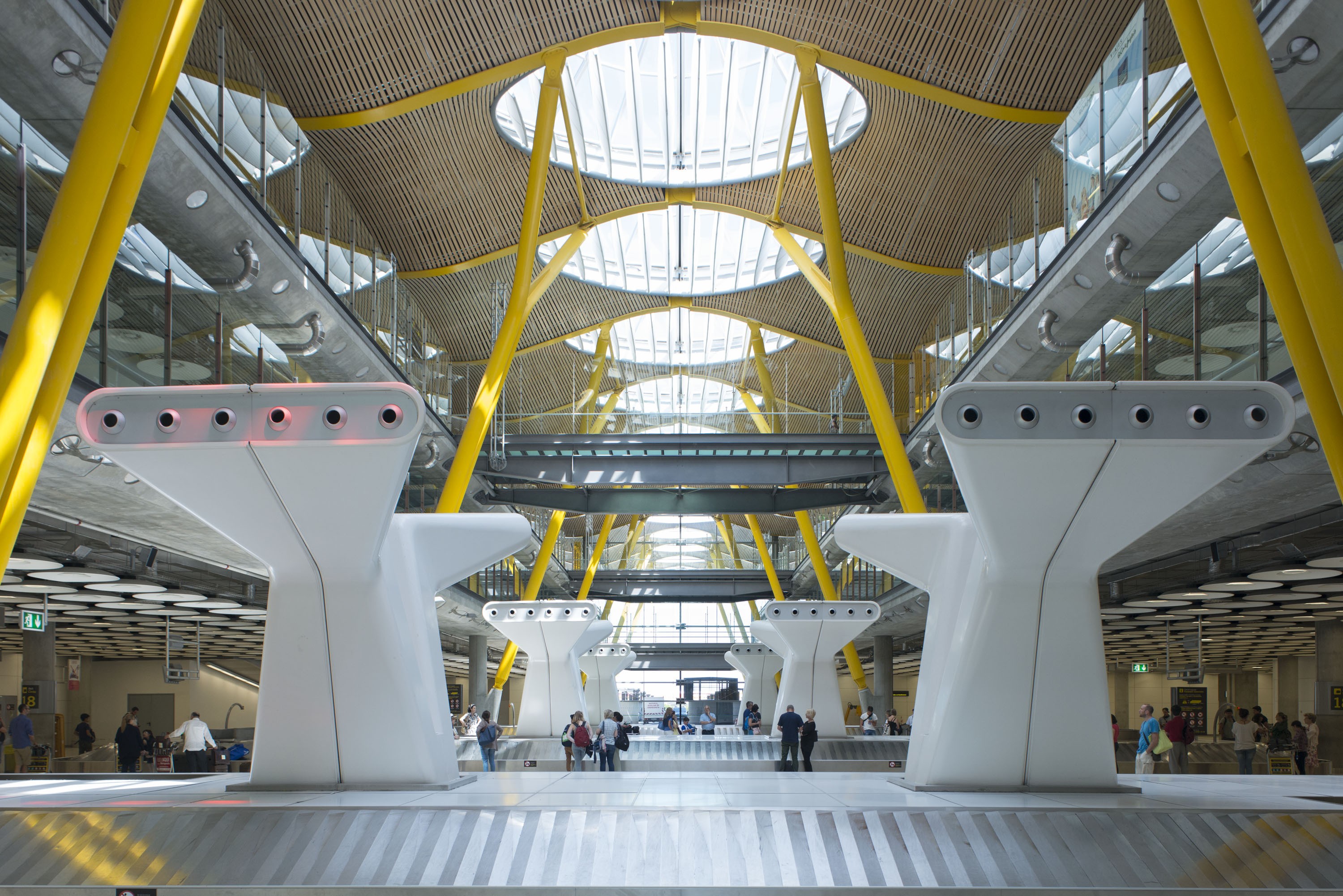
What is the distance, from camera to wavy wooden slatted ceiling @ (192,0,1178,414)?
22578 millimetres

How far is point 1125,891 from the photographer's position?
27.0 ft

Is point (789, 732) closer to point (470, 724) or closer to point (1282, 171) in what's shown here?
point (470, 724)

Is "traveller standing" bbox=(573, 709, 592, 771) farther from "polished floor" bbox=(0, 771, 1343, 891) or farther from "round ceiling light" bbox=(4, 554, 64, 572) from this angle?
"polished floor" bbox=(0, 771, 1343, 891)

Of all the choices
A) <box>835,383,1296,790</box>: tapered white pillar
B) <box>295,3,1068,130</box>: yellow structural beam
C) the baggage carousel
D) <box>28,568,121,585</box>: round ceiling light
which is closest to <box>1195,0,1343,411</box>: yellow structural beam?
<box>835,383,1296,790</box>: tapered white pillar

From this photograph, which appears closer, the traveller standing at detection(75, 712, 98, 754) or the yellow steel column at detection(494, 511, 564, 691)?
the traveller standing at detection(75, 712, 98, 754)

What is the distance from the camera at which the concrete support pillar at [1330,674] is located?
3353cm

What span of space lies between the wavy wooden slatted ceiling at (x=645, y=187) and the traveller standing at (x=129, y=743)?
11.3 metres

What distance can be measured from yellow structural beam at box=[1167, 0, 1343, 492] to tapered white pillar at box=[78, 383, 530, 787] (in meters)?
8.02

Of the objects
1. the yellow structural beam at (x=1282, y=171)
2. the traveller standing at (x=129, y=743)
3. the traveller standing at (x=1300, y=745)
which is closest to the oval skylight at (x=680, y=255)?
the traveller standing at (x=129, y=743)

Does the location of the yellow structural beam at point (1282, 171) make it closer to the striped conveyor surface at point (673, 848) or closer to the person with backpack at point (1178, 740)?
the striped conveyor surface at point (673, 848)

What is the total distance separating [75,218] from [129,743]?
16.5 m

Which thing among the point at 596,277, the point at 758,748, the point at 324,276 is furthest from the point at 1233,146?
the point at 596,277

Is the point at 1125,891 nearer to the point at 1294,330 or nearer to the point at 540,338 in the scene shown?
the point at 1294,330

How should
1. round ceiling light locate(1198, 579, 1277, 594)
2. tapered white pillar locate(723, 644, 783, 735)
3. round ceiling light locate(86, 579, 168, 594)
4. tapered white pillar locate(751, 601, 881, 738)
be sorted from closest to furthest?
round ceiling light locate(86, 579, 168, 594) < round ceiling light locate(1198, 579, 1277, 594) < tapered white pillar locate(751, 601, 881, 738) < tapered white pillar locate(723, 644, 783, 735)
